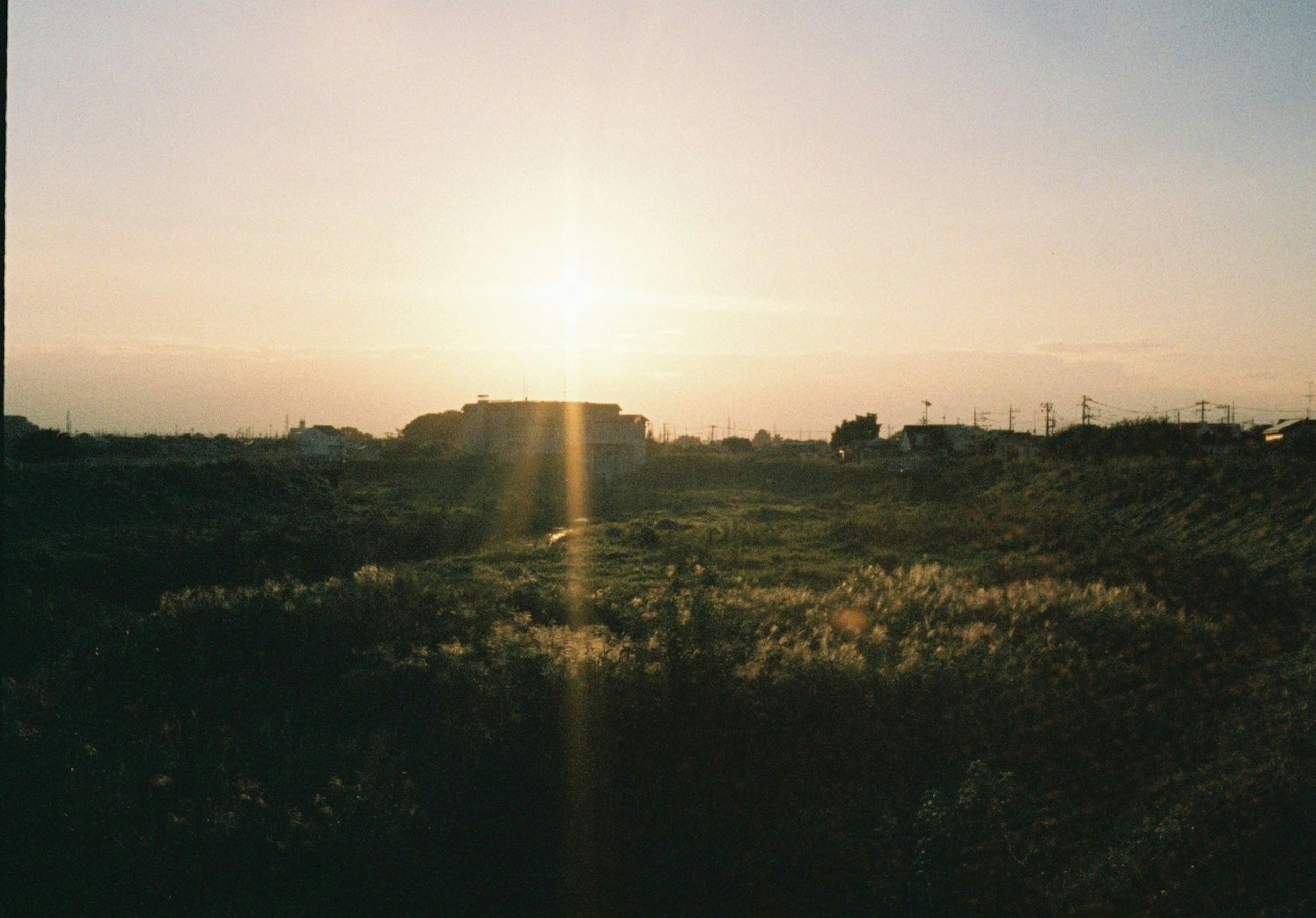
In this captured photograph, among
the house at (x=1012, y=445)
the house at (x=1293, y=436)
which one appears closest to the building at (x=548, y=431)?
the house at (x=1012, y=445)

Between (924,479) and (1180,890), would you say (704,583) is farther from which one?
(924,479)

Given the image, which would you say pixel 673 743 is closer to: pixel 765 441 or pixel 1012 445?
pixel 1012 445

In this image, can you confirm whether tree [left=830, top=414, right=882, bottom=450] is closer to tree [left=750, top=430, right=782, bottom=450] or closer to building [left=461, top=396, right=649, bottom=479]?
tree [left=750, top=430, right=782, bottom=450]

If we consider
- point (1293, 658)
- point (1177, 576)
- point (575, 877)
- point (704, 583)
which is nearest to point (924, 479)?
point (1177, 576)

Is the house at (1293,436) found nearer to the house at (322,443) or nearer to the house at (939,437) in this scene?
the house at (939,437)

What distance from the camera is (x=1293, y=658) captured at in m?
14.8

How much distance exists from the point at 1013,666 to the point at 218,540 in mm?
22537

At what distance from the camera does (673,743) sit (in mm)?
11977

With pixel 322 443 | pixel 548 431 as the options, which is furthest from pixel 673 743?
pixel 322 443

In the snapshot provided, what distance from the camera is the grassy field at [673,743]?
30.2ft

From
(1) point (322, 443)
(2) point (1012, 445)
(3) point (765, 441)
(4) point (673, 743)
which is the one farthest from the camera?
(3) point (765, 441)

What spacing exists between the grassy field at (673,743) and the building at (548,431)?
36.1 m

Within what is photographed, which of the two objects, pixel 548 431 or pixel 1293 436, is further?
pixel 548 431

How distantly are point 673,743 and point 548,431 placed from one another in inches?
1983
